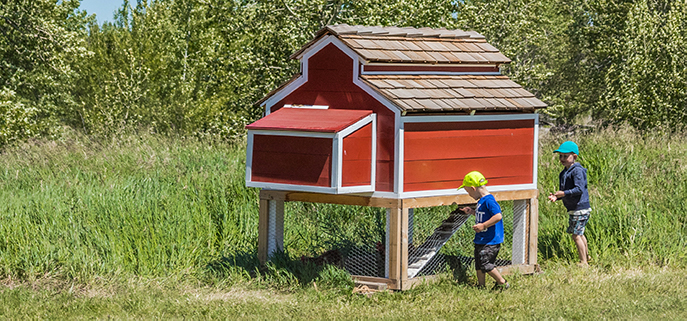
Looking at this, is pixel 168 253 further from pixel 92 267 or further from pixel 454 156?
pixel 454 156

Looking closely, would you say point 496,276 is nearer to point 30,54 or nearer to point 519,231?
point 519,231

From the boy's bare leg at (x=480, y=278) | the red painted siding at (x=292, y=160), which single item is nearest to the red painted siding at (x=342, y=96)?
the red painted siding at (x=292, y=160)

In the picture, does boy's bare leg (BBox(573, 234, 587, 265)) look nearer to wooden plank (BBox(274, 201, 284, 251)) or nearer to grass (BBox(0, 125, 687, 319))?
grass (BBox(0, 125, 687, 319))

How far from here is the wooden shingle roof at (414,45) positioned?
7246 millimetres

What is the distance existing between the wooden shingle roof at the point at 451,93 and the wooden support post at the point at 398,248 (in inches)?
38.9

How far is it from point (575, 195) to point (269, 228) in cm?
349

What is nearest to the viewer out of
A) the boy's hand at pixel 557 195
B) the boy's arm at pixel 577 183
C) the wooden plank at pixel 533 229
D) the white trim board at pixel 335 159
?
the white trim board at pixel 335 159

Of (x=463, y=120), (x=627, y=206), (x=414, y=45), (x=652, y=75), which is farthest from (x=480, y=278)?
(x=652, y=75)

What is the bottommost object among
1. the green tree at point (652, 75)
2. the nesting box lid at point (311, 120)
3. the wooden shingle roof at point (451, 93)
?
the nesting box lid at point (311, 120)

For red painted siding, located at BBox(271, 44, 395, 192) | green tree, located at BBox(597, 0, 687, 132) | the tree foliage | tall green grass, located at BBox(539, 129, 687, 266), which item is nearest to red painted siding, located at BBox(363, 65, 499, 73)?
red painted siding, located at BBox(271, 44, 395, 192)

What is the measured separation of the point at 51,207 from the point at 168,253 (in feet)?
6.39

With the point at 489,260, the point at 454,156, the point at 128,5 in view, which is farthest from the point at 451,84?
the point at 128,5

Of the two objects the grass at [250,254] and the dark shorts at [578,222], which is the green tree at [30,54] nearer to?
the grass at [250,254]

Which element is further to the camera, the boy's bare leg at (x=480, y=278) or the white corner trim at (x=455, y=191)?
the boy's bare leg at (x=480, y=278)
